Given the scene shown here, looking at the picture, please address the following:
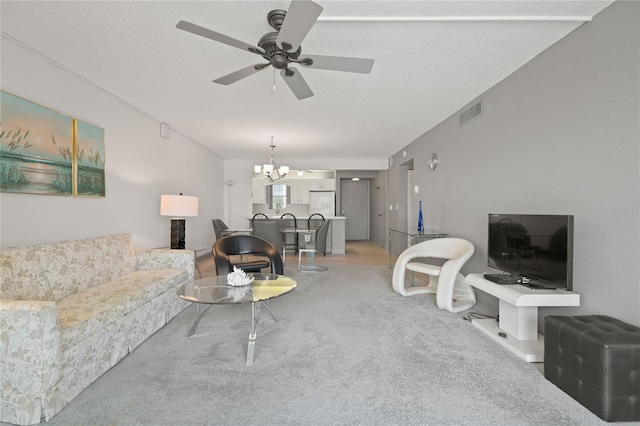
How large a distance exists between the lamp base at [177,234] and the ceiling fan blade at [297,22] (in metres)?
3.43

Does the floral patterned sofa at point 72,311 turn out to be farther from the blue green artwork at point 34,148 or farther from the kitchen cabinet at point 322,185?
the kitchen cabinet at point 322,185

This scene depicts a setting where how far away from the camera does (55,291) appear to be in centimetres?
249

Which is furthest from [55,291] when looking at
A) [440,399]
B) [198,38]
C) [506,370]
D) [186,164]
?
[186,164]

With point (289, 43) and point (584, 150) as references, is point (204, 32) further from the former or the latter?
point (584, 150)

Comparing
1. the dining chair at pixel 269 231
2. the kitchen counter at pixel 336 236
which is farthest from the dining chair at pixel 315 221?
the dining chair at pixel 269 231

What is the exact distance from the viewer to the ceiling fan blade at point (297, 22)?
1.65 m

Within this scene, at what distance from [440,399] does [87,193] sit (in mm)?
3721

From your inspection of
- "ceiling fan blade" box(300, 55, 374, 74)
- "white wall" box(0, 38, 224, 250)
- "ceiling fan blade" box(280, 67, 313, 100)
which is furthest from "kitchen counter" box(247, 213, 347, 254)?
"ceiling fan blade" box(300, 55, 374, 74)

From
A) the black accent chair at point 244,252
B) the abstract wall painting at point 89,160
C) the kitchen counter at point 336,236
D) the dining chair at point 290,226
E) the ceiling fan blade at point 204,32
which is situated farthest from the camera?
the kitchen counter at point 336,236

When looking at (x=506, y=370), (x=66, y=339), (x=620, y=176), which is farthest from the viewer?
(x=506, y=370)

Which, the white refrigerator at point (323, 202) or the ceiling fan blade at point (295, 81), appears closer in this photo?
the ceiling fan blade at point (295, 81)

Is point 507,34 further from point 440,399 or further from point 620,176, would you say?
point 440,399

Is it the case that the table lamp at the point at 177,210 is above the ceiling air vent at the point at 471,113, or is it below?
below

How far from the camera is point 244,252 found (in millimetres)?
4344
